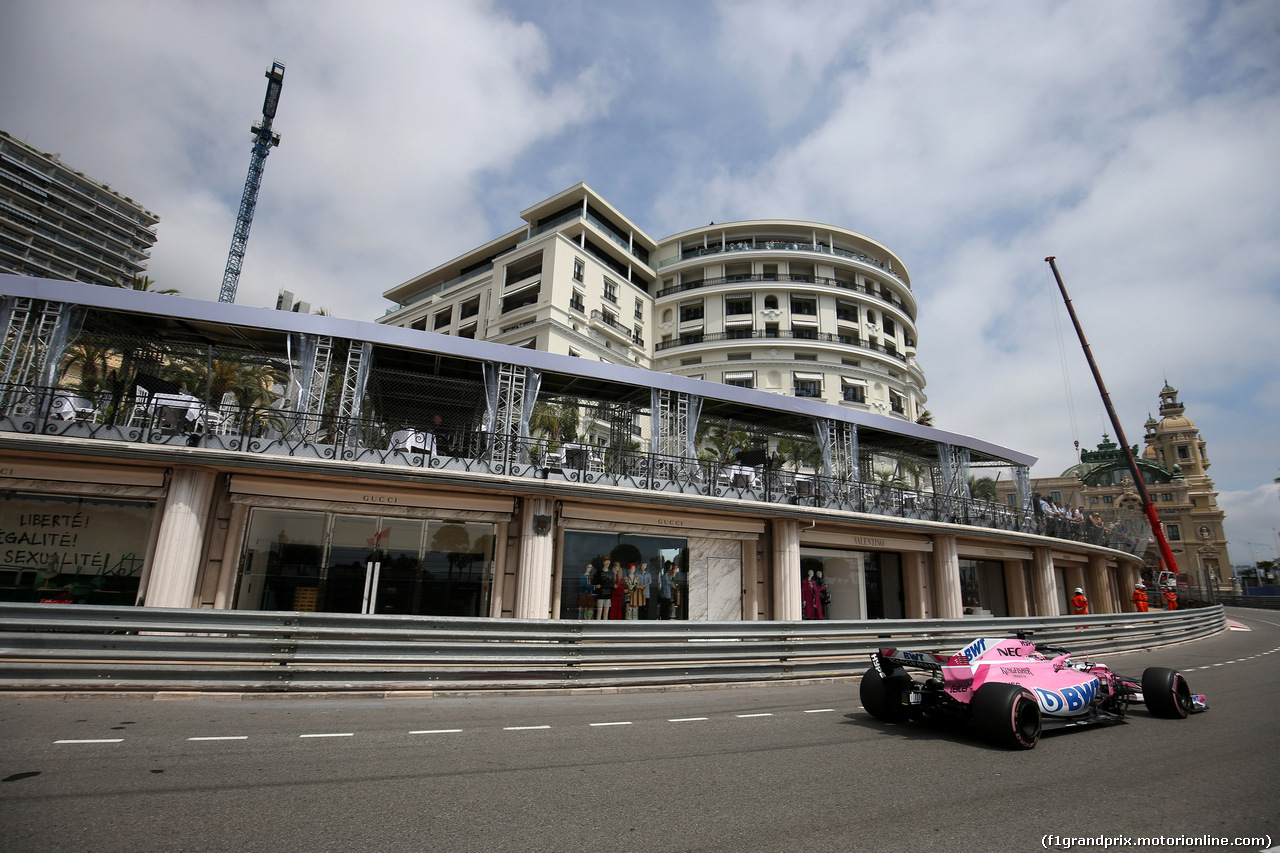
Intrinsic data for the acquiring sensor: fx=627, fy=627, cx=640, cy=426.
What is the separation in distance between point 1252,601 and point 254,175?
Answer: 395ft

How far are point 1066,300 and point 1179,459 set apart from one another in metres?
83.5

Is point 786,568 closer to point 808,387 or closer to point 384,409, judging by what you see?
point 384,409

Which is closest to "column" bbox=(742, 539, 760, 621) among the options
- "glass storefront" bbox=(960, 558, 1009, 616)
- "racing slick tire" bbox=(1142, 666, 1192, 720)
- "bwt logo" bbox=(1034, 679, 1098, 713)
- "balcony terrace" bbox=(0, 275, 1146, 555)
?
"balcony terrace" bbox=(0, 275, 1146, 555)

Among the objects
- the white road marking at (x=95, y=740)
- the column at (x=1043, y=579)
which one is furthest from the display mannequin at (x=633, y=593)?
the column at (x=1043, y=579)

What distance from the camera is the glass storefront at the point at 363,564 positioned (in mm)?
12469

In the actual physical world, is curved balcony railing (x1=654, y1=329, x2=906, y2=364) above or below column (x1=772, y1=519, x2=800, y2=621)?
above

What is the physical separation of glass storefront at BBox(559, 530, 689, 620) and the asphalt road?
255 inches

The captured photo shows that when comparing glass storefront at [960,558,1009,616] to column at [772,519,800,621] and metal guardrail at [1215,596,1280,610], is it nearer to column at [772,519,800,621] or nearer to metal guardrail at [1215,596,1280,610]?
column at [772,519,800,621]

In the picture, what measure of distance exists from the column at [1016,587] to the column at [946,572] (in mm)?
5779

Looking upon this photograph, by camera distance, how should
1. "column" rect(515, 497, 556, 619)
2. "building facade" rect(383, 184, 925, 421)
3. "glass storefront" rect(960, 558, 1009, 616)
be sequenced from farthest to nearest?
"building facade" rect(383, 184, 925, 421) → "glass storefront" rect(960, 558, 1009, 616) → "column" rect(515, 497, 556, 619)

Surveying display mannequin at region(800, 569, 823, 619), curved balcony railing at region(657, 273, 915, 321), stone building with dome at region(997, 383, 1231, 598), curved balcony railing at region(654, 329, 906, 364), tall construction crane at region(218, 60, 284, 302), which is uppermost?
tall construction crane at region(218, 60, 284, 302)

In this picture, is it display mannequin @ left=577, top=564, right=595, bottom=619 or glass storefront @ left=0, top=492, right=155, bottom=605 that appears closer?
glass storefront @ left=0, top=492, right=155, bottom=605

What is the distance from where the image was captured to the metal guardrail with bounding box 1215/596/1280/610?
52812 millimetres

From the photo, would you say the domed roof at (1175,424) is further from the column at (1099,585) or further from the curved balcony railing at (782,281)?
the column at (1099,585)
